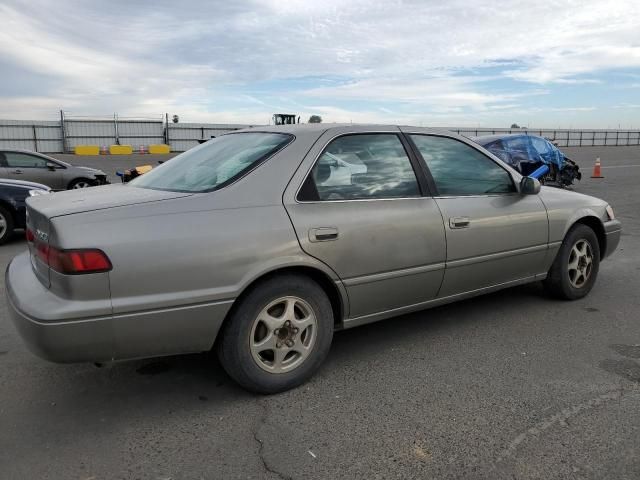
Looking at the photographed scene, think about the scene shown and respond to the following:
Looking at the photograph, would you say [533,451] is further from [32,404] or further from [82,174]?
[82,174]

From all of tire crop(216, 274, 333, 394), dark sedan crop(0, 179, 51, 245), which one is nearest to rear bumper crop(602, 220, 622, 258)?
tire crop(216, 274, 333, 394)

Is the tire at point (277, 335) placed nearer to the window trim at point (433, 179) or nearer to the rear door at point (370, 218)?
the rear door at point (370, 218)

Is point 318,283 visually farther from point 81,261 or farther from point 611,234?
point 611,234

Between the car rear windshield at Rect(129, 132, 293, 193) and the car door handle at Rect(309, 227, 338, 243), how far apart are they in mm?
528

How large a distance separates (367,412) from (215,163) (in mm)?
1779

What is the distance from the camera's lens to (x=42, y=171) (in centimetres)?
1243

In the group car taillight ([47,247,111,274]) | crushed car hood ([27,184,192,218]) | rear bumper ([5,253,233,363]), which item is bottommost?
Result: rear bumper ([5,253,233,363])

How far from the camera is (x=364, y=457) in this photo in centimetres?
249

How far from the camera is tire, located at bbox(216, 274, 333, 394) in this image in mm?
2895

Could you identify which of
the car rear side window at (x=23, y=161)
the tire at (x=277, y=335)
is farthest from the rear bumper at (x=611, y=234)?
the car rear side window at (x=23, y=161)

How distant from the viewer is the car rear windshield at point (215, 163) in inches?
124

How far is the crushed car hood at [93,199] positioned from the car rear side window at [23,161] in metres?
10.2

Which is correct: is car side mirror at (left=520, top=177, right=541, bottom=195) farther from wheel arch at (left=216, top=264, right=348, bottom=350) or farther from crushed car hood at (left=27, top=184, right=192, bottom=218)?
crushed car hood at (left=27, top=184, right=192, bottom=218)

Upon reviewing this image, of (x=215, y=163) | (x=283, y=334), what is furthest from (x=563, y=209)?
(x=215, y=163)
